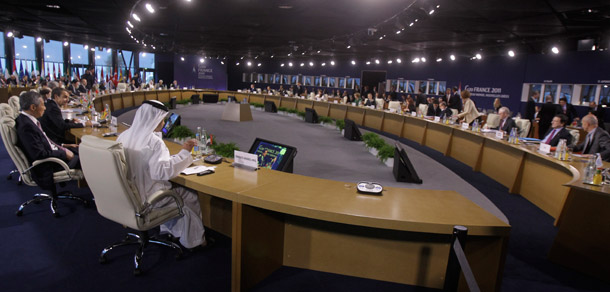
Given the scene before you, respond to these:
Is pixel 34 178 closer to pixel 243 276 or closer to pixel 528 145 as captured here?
pixel 243 276

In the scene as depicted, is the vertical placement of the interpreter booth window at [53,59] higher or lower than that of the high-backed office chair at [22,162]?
higher

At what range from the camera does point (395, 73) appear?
20.6m

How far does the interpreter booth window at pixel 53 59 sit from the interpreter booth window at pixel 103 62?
2.63m

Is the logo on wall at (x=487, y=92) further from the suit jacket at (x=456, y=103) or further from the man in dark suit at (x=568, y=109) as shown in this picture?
the suit jacket at (x=456, y=103)

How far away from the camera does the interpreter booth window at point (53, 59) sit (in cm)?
2170

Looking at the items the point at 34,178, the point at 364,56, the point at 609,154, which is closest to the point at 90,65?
the point at 364,56

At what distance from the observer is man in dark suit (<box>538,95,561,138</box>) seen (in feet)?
35.4

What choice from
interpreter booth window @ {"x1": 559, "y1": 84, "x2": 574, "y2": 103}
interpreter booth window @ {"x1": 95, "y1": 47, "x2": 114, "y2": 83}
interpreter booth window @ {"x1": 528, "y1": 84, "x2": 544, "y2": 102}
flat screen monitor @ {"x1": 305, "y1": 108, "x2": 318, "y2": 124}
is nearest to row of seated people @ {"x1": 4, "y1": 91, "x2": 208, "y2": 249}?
flat screen monitor @ {"x1": 305, "y1": 108, "x2": 318, "y2": 124}

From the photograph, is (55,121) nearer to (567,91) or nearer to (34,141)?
(34,141)

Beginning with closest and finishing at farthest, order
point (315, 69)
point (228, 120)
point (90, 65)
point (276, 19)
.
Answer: point (276, 19) < point (228, 120) < point (90, 65) < point (315, 69)

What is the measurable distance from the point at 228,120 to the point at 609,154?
440 inches

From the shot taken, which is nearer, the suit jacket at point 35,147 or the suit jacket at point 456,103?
the suit jacket at point 35,147

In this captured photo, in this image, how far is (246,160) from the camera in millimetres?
3461

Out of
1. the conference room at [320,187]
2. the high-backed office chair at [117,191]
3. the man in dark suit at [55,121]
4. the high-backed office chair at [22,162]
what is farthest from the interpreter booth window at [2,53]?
the high-backed office chair at [117,191]
